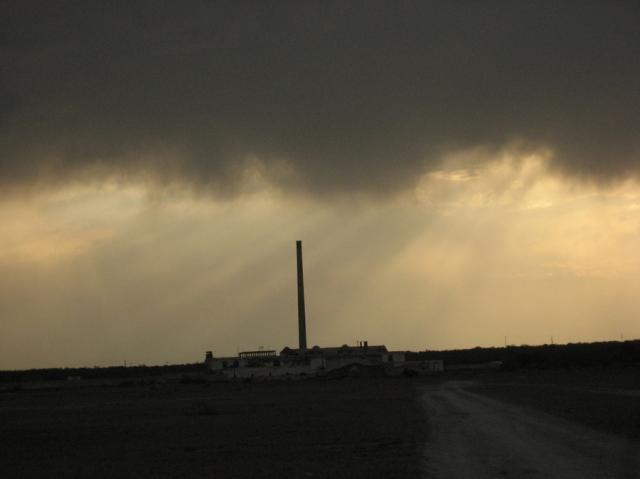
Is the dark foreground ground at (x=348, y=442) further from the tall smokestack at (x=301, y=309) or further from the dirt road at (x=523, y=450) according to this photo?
the tall smokestack at (x=301, y=309)

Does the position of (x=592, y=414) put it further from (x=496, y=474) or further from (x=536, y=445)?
(x=496, y=474)

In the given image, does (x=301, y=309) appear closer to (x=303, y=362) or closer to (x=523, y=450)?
(x=303, y=362)

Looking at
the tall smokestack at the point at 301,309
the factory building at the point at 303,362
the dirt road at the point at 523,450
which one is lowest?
the dirt road at the point at 523,450

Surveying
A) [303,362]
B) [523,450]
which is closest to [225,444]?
[523,450]

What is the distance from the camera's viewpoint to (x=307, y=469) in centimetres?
1952

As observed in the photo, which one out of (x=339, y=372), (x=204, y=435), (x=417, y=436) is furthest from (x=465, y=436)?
(x=339, y=372)

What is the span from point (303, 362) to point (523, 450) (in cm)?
10523

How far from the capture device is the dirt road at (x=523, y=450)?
55.9 ft

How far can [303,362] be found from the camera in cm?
12512

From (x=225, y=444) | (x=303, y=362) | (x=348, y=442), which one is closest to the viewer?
(x=348, y=442)

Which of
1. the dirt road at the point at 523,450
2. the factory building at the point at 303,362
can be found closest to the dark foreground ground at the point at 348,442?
the dirt road at the point at 523,450

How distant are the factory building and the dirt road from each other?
84.9 m

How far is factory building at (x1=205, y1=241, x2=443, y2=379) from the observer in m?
118

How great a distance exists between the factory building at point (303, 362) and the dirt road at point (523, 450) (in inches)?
3341
